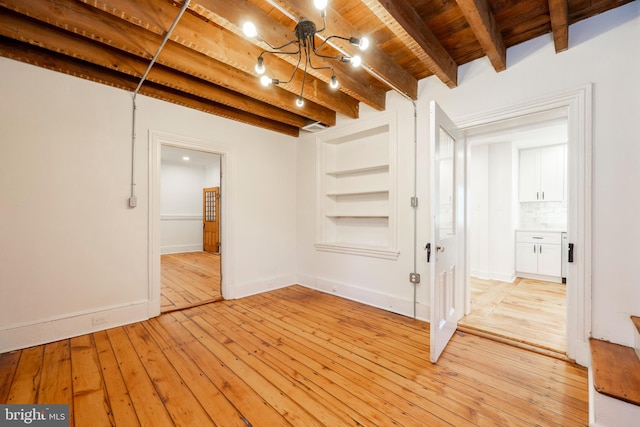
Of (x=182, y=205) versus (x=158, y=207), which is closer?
(x=158, y=207)

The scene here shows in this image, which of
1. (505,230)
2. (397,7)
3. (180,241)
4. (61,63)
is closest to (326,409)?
(397,7)

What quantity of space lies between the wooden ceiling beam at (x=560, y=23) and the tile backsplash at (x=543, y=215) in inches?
149

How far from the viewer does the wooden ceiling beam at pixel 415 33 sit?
1708 mm

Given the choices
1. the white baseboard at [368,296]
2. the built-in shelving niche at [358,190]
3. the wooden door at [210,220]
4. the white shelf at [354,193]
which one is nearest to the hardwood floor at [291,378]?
the white baseboard at [368,296]

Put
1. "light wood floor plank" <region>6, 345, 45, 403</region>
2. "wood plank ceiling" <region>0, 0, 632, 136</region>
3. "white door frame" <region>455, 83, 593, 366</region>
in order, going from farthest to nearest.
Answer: "white door frame" <region>455, 83, 593, 366</region>
"wood plank ceiling" <region>0, 0, 632, 136</region>
"light wood floor plank" <region>6, 345, 45, 403</region>

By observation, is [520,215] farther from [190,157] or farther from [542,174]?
[190,157]

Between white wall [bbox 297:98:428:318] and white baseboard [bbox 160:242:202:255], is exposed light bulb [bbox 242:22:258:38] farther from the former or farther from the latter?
white baseboard [bbox 160:242:202:255]

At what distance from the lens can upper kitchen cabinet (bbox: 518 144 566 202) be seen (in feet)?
15.3

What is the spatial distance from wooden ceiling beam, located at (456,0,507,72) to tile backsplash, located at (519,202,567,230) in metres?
3.76

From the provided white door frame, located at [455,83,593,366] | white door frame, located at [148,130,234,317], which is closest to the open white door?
white door frame, located at [455,83,593,366]

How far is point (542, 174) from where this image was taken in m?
4.85

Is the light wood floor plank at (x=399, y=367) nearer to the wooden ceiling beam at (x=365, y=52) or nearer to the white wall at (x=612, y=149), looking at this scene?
the white wall at (x=612, y=149)

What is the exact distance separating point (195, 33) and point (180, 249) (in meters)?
7.11

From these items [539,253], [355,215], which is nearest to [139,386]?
[355,215]
